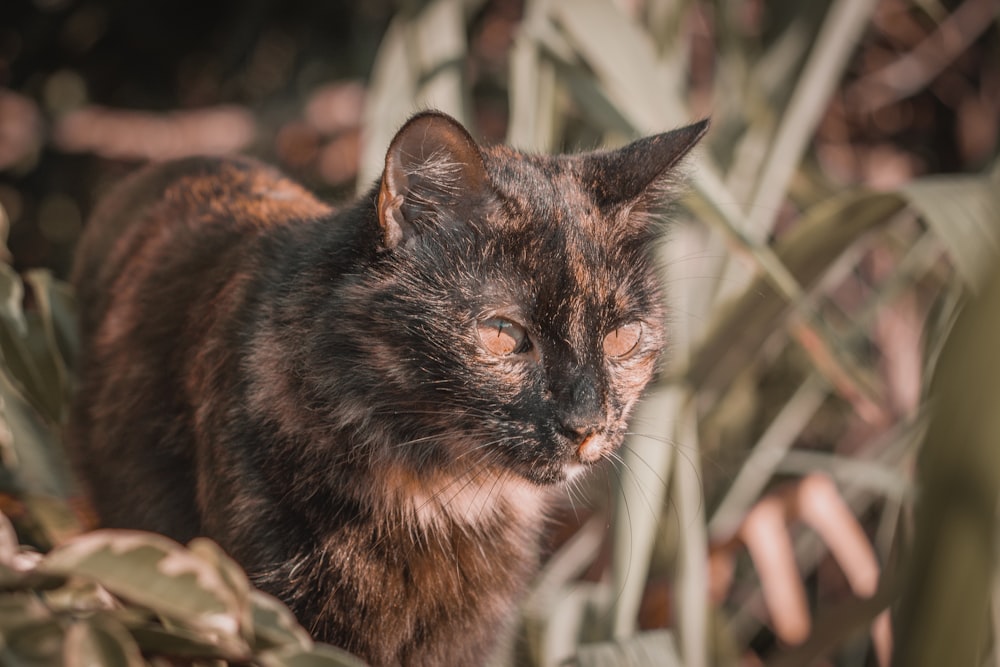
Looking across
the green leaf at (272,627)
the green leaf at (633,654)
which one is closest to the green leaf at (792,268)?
the green leaf at (633,654)

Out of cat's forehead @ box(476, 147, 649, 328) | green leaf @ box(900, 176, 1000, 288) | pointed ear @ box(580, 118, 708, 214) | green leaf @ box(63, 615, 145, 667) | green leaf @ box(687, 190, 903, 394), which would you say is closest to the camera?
green leaf @ box(63, 615, 145, 667)

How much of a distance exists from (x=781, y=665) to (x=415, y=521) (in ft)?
1.79

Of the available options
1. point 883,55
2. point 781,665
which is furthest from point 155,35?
point 781,665

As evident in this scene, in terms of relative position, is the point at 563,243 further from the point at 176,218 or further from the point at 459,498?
the point at 176,218

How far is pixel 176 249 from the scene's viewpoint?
144cm

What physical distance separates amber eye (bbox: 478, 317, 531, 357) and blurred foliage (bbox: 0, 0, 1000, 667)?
0.34m

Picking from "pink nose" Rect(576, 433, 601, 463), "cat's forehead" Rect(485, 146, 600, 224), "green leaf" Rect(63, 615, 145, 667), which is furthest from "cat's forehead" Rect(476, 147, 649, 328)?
"green leaf" Rect(63, 615, 145, 667)

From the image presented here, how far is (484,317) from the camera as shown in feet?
3.52

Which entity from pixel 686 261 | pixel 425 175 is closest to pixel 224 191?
pixel 425 175

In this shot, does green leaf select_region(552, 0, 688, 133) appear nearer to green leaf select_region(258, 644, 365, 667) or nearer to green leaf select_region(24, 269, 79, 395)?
green leaf select_region(24, 269, 79, 395)

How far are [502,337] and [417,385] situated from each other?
0.35 ft

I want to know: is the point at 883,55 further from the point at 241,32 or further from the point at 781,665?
the point at 781,665

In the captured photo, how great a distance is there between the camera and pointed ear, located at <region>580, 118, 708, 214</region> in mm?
1199

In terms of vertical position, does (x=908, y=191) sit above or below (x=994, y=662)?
above
